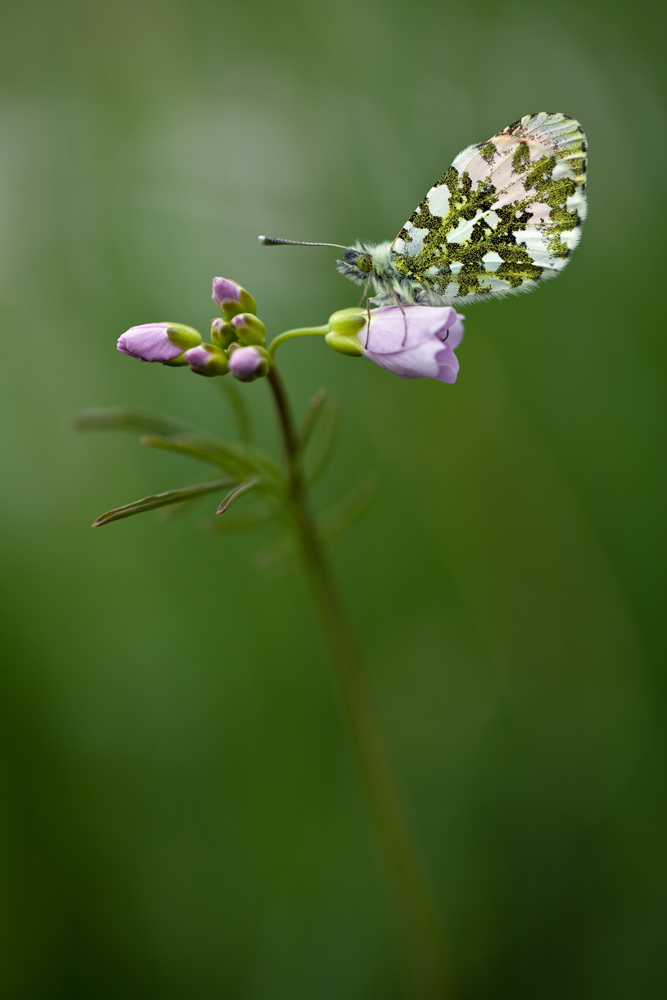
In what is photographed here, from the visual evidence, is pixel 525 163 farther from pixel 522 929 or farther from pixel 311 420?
pixel 522 929

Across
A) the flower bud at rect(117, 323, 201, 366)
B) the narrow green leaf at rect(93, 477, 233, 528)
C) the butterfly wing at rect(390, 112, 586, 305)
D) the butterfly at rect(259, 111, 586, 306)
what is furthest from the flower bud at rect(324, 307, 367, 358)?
the narrow green leaf at rect(93, 477, 233, 528)

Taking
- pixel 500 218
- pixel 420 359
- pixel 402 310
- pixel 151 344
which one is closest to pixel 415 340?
pixel 420 359

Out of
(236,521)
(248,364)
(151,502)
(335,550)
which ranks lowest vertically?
(335,550)

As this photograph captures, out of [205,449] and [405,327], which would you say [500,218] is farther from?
Result: [205,449]

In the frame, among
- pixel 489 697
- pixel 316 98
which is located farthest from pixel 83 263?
pixel 489 697

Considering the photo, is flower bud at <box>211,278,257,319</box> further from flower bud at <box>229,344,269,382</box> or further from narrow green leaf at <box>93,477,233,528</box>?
narrow green leaf at <box>93,477,233,528</box>

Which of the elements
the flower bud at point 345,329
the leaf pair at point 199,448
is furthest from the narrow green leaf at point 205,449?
the flower bud at point 345,329
